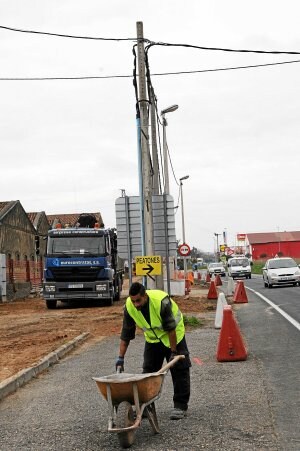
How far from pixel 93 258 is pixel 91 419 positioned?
55.5 feet

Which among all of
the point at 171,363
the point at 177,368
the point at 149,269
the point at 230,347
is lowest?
the point at 230,347

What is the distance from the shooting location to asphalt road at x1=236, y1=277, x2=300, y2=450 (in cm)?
652

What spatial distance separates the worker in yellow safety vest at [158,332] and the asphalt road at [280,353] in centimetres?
97

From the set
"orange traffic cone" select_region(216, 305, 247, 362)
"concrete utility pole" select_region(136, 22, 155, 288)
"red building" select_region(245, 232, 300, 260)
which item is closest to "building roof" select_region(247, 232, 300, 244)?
"red building" select_region(245, 232, 300, 260)

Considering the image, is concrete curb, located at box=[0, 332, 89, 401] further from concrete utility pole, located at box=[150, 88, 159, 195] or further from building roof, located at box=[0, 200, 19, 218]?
building roof, located at box=[0, 200, 19, 218]

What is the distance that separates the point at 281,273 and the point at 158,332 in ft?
85.3

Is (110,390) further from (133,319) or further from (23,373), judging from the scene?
(23,373)

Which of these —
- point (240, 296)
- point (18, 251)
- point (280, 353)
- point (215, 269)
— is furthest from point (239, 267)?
point (280, 353)

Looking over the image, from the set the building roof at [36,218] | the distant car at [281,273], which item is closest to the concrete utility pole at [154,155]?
the distant car at [281,273]

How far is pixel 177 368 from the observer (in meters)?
6.91

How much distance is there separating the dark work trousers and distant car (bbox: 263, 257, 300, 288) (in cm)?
2576

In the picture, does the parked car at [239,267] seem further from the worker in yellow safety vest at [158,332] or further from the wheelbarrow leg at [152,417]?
the wheelbarrow leg at [152,417]

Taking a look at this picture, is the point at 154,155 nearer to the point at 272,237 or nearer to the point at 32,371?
the point at 32,371

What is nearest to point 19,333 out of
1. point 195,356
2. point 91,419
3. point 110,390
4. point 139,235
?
point 139,235
